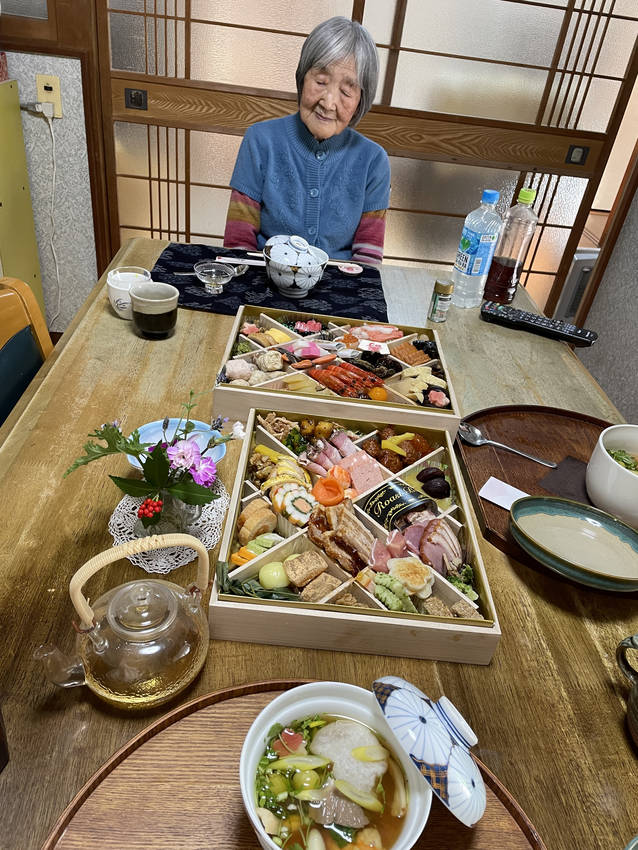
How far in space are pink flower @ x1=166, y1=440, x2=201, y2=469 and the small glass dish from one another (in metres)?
0.97

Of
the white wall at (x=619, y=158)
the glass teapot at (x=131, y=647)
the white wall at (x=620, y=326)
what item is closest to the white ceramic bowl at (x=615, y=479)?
the glass teapot at (x=131, y=647)

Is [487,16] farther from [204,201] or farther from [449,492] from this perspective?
[449,492]

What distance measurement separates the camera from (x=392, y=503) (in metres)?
1.01

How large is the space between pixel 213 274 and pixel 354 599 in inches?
49.2

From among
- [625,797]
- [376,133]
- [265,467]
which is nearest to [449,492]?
[265,467]

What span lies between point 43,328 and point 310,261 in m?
0.77

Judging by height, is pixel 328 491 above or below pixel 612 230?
above

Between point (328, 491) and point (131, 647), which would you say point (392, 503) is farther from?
point (131, 647)

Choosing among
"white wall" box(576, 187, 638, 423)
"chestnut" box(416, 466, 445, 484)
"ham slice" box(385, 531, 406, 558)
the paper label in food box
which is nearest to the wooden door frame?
"white wall" box(576, 187, 638, 423)

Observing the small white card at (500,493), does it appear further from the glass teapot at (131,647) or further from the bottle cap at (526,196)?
the bottle cap at (526,196)

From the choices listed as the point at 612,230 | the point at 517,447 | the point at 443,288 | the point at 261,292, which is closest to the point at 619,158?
the point at 612,230

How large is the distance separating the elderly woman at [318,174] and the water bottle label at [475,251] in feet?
1.63

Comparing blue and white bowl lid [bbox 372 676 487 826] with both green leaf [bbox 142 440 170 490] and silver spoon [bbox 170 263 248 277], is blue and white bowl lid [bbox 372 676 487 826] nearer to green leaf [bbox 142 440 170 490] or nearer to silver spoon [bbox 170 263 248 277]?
green leaf [bbox 142 440 170 490]

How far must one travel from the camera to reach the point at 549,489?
1.19m
